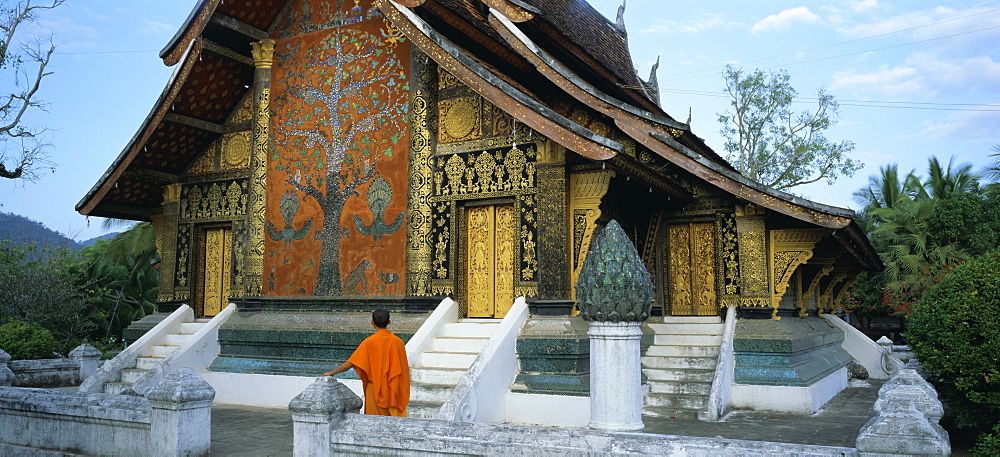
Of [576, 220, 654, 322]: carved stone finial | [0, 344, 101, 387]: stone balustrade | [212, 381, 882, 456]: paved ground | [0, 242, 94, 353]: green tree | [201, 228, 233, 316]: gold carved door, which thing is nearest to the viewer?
[576, 220, 654, 322]: carved stone finial

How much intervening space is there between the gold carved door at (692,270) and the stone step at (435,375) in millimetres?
4270

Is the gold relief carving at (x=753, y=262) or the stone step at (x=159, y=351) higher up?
the gold relief carving at (x=753, y=262)

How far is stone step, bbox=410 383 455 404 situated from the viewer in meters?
8.23

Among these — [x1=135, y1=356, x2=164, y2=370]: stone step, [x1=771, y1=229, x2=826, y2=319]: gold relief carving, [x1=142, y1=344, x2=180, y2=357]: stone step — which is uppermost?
[x1=771, y1=229, x2=826, y2=319]: gold relief carving

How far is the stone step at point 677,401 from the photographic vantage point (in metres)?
9.08

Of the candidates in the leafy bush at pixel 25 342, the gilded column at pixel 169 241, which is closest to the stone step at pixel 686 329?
the gilded column at pixel 169 241

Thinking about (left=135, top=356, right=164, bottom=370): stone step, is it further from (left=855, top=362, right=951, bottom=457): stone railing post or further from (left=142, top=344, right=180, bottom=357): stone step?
(left=855, top=362, right=951, bottom=457): stone railing post

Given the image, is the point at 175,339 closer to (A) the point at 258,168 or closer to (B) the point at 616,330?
(A) the point at 258,168

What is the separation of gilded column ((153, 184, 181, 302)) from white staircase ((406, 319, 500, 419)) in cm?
550

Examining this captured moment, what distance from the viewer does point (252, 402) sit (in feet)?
33.6

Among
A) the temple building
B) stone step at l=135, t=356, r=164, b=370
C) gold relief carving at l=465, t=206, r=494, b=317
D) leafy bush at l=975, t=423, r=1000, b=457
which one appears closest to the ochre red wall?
the temple building

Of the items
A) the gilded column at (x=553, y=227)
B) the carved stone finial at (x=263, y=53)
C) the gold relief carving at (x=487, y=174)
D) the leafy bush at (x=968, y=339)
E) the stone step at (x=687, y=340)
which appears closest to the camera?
the leafy bush at (x=968, y=339)

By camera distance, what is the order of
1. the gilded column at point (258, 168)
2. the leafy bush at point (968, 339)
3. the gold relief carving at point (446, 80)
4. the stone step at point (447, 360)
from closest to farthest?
1. the leafy bush at point (968, 339)
2. the stone step at point (447, 360)
3. the gold relief carving at point (446, 80)
4. the gilded column at point (258, 168)

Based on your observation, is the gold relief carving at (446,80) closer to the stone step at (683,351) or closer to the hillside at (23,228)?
the stone step at (683,351)
